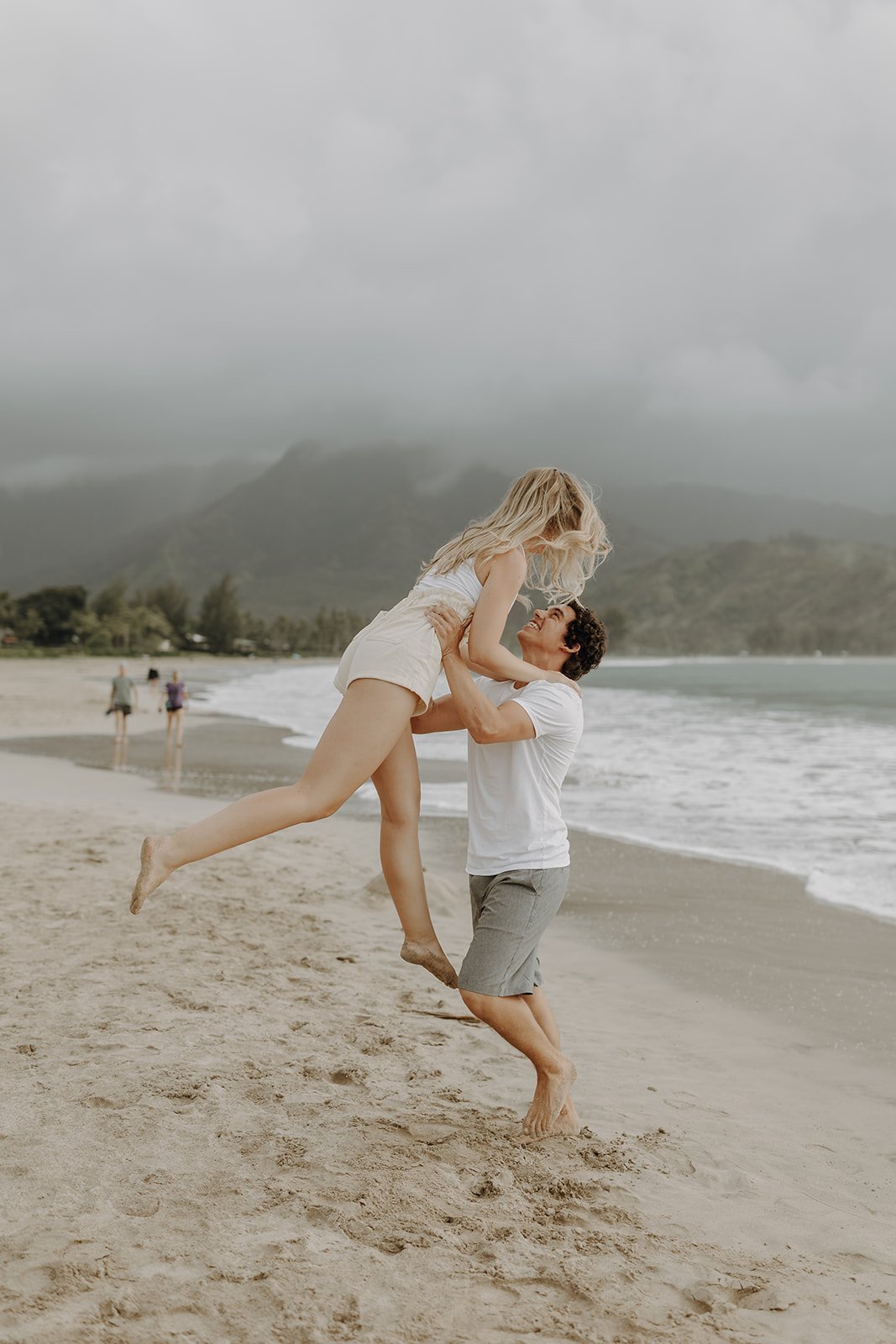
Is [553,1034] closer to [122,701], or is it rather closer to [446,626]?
[446,626]

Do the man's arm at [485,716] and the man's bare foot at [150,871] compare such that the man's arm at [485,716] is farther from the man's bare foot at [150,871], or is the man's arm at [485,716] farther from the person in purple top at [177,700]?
the person in purple top at [177,700]

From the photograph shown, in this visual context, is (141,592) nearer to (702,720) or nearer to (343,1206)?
(702,720)

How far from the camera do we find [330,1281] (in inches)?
110

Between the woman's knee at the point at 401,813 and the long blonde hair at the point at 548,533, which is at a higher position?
the long blonde hair at the point at 548,533

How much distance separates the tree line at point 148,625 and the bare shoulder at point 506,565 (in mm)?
98172

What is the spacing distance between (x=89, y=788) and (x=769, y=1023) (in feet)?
33.7

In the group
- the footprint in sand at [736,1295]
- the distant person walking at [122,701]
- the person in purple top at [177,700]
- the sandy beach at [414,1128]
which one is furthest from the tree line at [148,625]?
the footprint in sand at [736,1295]

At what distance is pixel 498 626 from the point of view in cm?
379

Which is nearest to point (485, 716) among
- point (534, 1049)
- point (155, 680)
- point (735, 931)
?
point (534, 1049)

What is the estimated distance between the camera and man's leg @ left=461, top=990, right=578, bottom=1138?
12.0ft

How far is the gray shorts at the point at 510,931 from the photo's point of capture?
12.0ft

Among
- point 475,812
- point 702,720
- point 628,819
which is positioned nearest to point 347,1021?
point 475,812

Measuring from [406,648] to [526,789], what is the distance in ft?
2.20

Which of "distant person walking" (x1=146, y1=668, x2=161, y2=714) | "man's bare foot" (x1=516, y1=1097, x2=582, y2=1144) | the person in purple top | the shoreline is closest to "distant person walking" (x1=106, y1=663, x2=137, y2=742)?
the person in purple top
